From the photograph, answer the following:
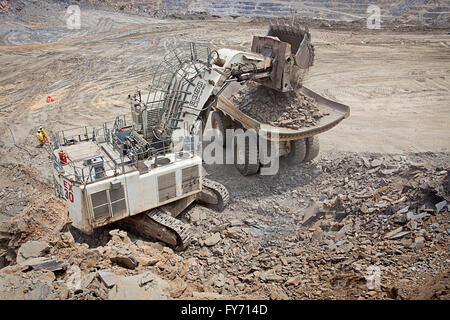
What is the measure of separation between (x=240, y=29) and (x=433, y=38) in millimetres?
11942

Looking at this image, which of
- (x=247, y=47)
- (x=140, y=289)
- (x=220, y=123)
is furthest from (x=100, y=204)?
(x=247, y=47)

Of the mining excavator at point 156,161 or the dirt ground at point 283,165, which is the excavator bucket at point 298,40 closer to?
the mining excavator at point 156,161

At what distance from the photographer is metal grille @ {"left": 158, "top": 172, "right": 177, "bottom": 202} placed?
7.61 metres

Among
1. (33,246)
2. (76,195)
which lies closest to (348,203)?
(76,195)

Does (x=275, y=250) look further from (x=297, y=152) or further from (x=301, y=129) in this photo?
(x=297, y=152)

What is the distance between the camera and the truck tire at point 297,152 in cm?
1080

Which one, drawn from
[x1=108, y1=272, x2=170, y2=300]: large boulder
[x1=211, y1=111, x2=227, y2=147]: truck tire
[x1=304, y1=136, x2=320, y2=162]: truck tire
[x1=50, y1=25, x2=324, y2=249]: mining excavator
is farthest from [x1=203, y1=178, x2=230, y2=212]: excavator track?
[x1=108, y1=272, x2=170, y2=300]: large boulder

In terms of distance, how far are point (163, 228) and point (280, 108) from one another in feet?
15.6

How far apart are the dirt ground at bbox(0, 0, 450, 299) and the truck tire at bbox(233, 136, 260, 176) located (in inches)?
11.6

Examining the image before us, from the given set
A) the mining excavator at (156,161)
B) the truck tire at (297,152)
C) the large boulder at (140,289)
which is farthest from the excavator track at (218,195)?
the large boulder at (140,289)

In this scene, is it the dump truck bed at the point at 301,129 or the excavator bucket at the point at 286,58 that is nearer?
the dump truck bed at the point at 301,129

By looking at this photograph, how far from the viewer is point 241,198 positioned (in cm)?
974

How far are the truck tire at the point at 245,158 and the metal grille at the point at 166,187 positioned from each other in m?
3.03

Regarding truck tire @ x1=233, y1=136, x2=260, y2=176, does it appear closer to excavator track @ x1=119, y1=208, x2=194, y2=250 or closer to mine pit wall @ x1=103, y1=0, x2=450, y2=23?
excavator track @ x1=119, y1=208, x2=194, y2=250
